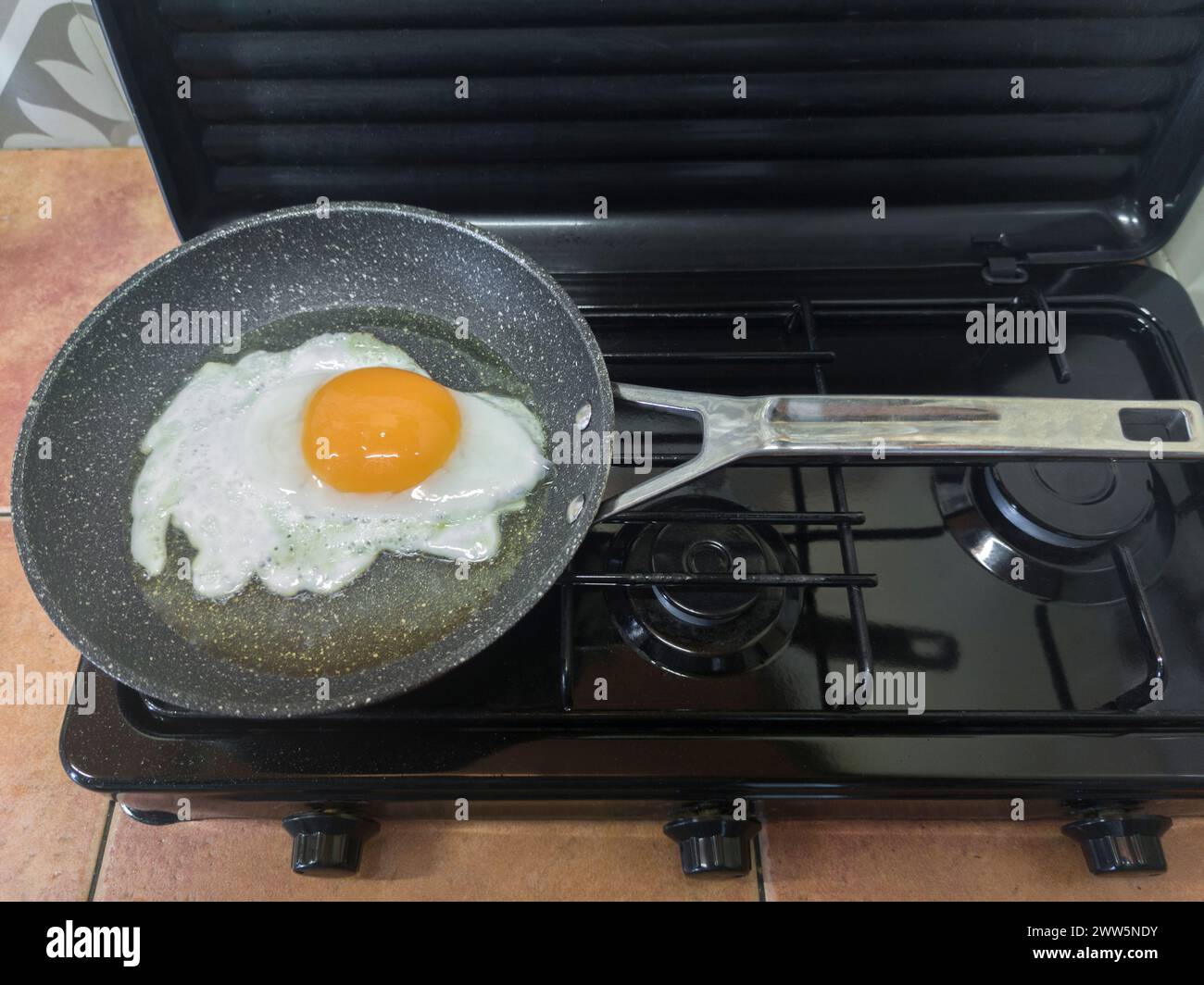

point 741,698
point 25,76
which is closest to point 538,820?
point 741,698

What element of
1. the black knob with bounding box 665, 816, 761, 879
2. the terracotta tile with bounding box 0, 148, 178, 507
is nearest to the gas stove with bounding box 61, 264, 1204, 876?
the black knob with bounding box 665, 816, 761, 879

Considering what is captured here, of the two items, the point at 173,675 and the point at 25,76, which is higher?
the point at 25,76

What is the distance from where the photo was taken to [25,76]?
1.03 metres

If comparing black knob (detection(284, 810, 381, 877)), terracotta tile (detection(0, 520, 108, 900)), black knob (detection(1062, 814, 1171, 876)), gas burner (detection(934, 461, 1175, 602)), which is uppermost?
gas burner (detection(934, 461, 1175, 602))

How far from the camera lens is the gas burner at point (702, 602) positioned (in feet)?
2.31

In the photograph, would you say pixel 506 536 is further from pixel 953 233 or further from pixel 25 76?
pixel 25 76

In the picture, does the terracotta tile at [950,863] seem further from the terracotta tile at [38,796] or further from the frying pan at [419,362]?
the terracotta tile at [38,796]

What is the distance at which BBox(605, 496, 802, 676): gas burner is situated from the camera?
70cm

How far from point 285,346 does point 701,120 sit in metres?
0.50

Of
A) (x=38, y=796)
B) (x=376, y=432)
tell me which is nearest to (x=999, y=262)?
(x=376, y=432)

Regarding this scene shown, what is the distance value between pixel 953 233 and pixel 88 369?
35.7 inches

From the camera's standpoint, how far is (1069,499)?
2.47ft

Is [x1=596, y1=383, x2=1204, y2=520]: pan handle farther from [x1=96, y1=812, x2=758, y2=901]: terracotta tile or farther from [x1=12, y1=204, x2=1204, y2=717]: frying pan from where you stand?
[x1=96, y1=812, x2=758, y2=901]: terracotta tile

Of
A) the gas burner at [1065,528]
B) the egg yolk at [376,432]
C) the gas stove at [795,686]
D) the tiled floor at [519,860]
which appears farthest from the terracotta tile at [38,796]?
the gas burner at [1065,528]
